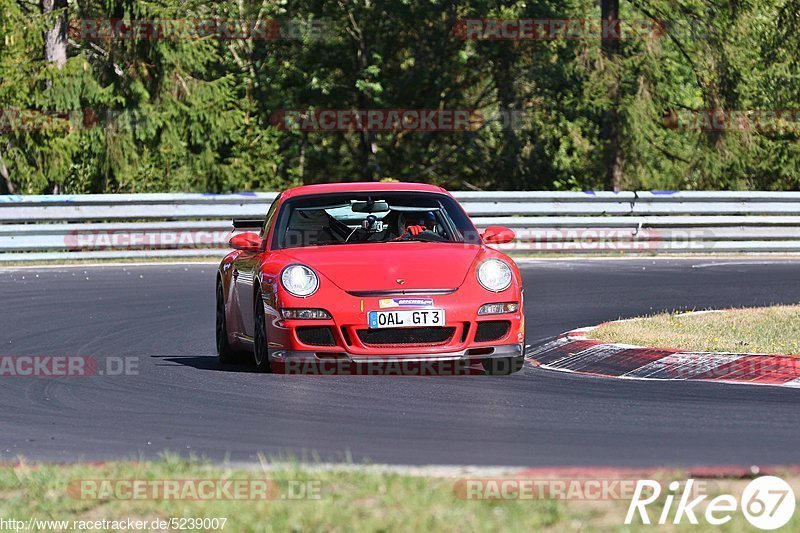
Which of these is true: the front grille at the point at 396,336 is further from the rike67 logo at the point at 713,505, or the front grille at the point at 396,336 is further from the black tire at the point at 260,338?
the rike67 logo at the point at 713,505

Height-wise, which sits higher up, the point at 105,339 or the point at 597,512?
the point at 597,512

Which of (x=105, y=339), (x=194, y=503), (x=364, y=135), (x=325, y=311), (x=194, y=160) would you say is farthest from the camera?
(x=364, y=135)

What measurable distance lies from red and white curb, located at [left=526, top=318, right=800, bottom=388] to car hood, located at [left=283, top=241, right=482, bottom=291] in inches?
51.6

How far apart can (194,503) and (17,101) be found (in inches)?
875

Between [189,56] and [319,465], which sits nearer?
[319,465]

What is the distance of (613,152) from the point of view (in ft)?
97.9

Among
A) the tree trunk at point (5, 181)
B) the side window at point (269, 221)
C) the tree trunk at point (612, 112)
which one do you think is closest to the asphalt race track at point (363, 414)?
the side window at point (269, 221)

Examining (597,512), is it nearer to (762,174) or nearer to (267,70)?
(762,174)

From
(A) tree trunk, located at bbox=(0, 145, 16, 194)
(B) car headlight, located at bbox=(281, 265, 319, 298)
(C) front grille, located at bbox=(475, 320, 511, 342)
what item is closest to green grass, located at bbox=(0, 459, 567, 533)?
(B) car headlight, located at bbox=(281, 265, 319, 298)

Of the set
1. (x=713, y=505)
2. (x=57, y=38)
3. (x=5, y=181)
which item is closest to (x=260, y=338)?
(x=713, y=505)

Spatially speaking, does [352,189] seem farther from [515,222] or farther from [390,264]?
[515,222]

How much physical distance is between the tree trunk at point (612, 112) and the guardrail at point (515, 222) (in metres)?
5.53

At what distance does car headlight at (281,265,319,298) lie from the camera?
9.71m

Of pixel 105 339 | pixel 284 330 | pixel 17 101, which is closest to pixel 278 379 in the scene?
pixel 284 330
